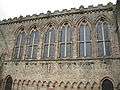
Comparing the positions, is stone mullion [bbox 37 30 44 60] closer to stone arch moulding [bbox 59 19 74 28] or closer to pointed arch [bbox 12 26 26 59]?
pointed arch [bbox 12 26 26 59]

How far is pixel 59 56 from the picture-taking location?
53.6 feet

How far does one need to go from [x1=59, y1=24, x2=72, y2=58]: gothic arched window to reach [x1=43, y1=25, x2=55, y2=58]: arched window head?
0.83 meters

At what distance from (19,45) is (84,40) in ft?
21.9

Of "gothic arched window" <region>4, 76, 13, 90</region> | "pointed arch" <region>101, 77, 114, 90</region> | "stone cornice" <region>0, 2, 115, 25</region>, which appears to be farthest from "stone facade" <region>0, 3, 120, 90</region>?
"gothic arched window" <region>4, 76, 13, 90</region>

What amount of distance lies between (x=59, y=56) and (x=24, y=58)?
359 cm

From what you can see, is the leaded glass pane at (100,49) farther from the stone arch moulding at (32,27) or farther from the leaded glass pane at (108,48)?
the stone arch moulding at (32,27)

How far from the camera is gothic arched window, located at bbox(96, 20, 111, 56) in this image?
15.2 metres

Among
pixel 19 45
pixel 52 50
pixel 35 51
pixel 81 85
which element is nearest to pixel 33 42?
pixel 35 51

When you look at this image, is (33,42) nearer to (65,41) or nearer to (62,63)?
(65,41)

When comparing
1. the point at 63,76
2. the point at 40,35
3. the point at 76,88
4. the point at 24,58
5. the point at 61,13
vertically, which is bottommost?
the point at 76,88

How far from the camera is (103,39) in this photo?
15758 millimetres

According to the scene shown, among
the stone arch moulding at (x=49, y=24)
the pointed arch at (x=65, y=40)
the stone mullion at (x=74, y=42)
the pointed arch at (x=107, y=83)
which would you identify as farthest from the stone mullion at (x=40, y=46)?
the pointed arch at (x=107, y=83)

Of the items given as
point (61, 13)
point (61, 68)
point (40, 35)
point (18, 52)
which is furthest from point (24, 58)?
point (61, 13)

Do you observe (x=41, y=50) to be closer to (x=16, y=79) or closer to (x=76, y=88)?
(x=16, y=79)
